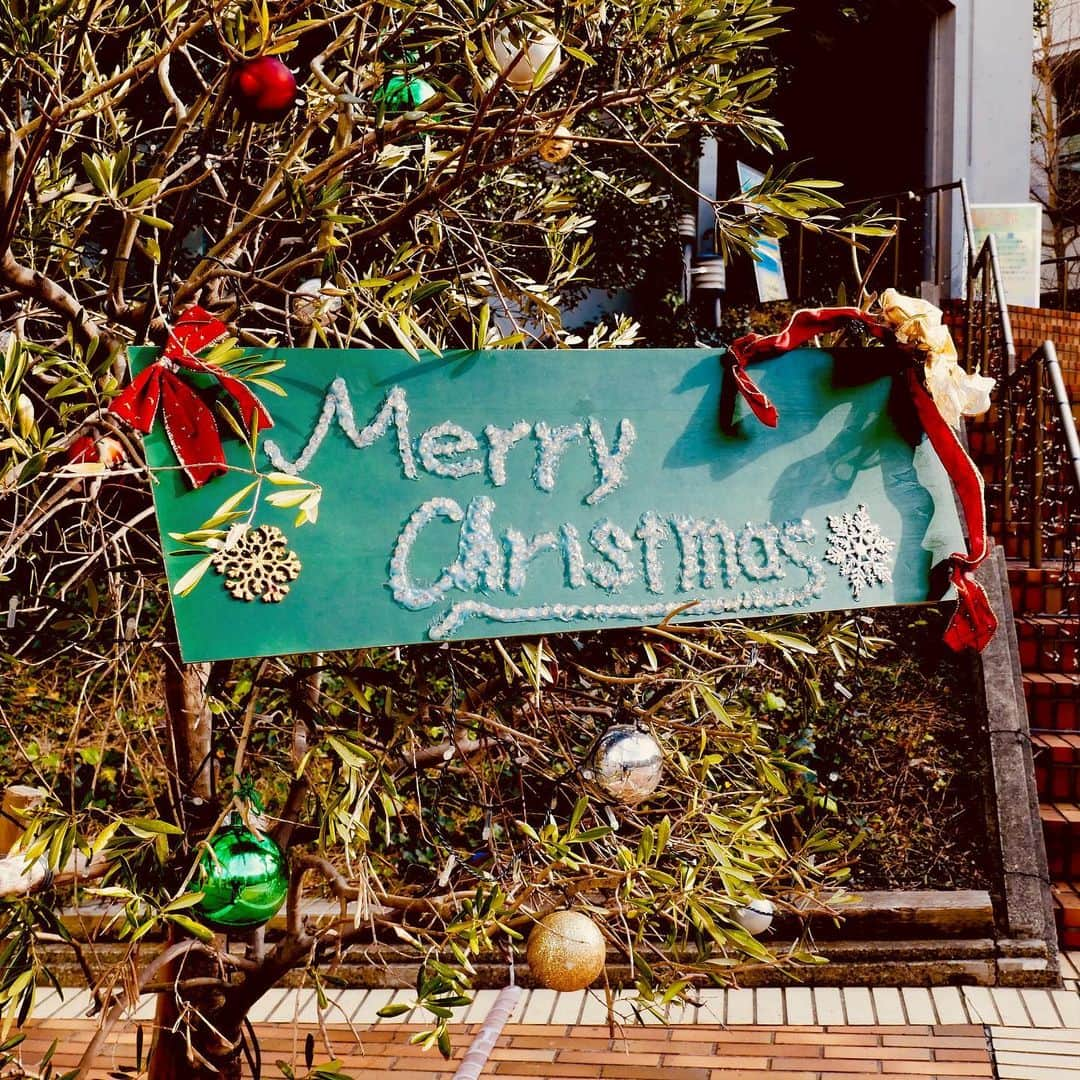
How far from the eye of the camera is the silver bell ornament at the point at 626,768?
99.1 inches

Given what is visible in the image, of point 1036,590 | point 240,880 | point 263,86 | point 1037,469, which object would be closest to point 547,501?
point 263,86

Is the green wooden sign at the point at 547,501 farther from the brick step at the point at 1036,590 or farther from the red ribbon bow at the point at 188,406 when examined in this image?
the brick step at the point at 1036,590

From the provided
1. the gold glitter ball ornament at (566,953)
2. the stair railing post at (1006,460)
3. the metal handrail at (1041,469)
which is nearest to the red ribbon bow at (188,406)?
the gold glitter ball ornament at (566,953)

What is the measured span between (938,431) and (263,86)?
148 cm

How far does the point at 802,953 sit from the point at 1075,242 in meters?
18.0

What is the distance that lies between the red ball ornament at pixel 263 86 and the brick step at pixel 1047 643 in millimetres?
5435

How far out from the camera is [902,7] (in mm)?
11406

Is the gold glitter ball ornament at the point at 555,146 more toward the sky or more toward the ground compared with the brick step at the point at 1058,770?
more toward the sky

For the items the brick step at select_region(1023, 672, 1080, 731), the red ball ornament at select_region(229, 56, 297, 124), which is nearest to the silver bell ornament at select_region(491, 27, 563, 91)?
the red ball ornament at select_region(229, 56, 297, 124)

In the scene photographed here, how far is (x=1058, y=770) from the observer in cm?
561

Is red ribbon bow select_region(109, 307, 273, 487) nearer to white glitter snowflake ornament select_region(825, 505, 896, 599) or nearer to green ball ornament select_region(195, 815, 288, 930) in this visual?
green ball ornament select_region(195, 815, 288, 930)

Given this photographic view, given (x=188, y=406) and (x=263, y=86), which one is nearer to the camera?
(x=188, y=406)

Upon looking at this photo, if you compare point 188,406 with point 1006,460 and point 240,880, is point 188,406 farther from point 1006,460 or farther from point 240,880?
point 1006,460

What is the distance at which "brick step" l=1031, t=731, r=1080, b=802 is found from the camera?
5.56 meters
